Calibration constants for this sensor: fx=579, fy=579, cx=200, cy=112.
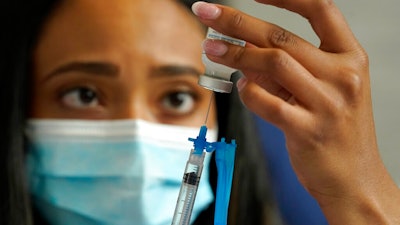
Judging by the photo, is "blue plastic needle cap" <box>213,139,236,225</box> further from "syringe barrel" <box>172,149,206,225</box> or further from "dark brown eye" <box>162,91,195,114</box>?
"dark brown eye" <box>162,91,195,114</box>

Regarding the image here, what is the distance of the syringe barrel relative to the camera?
85 cm

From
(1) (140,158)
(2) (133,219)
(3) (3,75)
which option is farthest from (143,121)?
(3) (3,75)

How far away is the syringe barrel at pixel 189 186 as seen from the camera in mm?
851

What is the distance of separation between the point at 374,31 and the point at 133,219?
791mm

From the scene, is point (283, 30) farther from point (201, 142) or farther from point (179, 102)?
point (179, 102)

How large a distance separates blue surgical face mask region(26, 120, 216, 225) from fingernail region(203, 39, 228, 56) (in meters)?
Answer: 0.53

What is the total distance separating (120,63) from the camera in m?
1.27

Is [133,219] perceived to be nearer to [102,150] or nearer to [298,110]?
[102,150]

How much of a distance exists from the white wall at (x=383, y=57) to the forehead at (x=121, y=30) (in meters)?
0.45

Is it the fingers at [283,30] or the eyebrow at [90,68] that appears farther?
the eyebrow at [90,68]

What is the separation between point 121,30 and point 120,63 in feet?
0.26

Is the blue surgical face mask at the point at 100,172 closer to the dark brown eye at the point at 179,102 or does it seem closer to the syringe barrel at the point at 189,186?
the dark brown eye at the point at 179,102

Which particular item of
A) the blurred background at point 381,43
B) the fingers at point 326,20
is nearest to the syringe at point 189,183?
the fingers at point 326,20

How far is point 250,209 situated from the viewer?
143cm
